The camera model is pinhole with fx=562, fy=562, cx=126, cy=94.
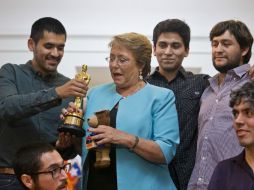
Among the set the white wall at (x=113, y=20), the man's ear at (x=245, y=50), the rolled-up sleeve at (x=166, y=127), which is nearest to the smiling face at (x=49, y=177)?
the rolled-up sleeve at (x=166, y=127)

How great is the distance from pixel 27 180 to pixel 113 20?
6.42 feet

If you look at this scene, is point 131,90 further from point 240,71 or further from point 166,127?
point 240,71

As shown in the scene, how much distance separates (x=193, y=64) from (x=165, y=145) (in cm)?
169

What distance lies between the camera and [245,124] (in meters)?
1.98

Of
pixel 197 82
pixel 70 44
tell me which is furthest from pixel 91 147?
pixel 70 44

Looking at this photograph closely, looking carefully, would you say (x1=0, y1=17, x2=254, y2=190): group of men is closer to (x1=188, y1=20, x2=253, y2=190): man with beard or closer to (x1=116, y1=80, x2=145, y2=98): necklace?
(x1=188, y1=20, x2=253, y2=190): man with beard

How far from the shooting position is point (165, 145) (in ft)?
7.05

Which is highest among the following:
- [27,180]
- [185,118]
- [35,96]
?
[35,96]

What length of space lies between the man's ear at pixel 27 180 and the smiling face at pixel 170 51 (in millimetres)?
880

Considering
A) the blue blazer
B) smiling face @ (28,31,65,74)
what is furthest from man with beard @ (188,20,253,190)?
smiling face @ (28,31,65,74)

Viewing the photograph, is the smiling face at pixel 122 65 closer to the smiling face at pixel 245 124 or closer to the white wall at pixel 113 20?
the smiling face at pixel 245 124

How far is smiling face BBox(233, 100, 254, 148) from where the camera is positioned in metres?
1.97

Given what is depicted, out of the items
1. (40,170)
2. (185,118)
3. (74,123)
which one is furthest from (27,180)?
(185,118)

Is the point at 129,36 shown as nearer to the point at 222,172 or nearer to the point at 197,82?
the point at 197,82
